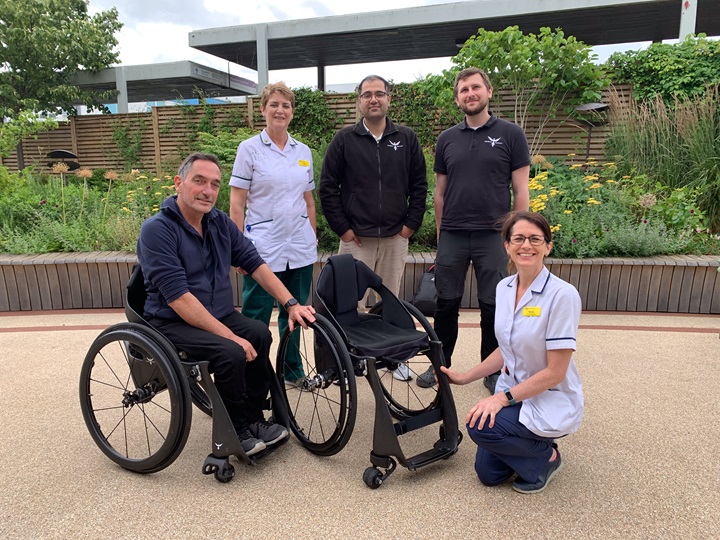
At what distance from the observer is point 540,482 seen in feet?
6.10

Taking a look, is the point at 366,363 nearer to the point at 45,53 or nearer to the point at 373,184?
the point at 373,184

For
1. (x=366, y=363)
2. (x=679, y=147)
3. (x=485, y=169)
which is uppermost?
(x=679, y=147)

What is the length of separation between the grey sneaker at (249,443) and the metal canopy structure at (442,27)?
11.1 m

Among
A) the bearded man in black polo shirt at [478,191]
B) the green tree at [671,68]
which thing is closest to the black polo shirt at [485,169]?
the bearded man in black polo shirt at [478,191]

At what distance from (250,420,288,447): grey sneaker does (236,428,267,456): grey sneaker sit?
0.04 metres

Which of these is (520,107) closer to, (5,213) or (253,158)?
(253,158)

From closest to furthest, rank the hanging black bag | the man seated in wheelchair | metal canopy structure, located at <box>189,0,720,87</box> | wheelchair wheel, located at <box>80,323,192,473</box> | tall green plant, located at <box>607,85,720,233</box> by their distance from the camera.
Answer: wheelchair wheel, located at <box>80,323,192,473</box>, the man seated in wheelchair, the hanging black bag, tall green plant, located at <box>607,85,720,233</box>, metal canopy structure, located at <box>189,0,720,87</box>

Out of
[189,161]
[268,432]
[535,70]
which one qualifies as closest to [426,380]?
[268,432]

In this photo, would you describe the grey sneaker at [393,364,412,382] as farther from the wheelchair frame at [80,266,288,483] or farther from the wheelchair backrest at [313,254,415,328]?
the wheelchair frame at [80,266,288,483]

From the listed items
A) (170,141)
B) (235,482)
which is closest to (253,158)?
(235,482)

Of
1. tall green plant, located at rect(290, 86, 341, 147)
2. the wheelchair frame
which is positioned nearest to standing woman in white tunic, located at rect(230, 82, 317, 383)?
the wheelchair frame

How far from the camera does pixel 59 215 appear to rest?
5418 millimetres

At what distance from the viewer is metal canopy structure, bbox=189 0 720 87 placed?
10.6 meters

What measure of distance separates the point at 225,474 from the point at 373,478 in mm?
554
